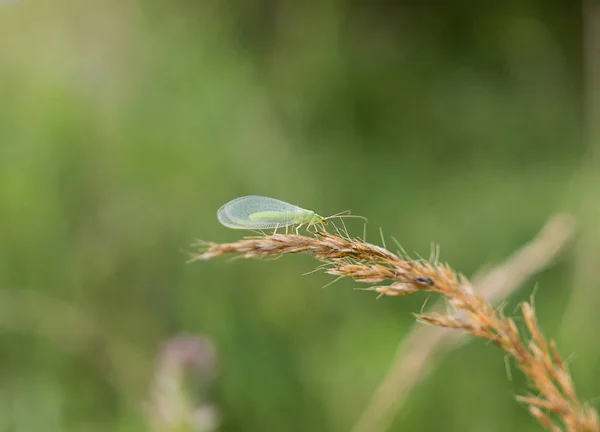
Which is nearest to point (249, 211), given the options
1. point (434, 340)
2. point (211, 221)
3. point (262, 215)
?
point (262, 215)

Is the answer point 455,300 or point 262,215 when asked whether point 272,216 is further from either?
point 455,300

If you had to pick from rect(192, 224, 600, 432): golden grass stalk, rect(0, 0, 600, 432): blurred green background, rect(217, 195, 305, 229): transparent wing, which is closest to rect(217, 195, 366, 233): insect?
rect(217, 195, 305, 229): transparent wing

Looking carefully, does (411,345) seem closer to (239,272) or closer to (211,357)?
(211,357)

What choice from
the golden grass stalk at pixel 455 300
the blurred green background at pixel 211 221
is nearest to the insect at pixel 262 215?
the golden grass stalk at pixel 455 300

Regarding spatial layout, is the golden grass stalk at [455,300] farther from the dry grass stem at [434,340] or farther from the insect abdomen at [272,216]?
the dry grass stem at [434,340]

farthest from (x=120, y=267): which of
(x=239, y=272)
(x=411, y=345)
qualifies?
(x=411, y=345)
